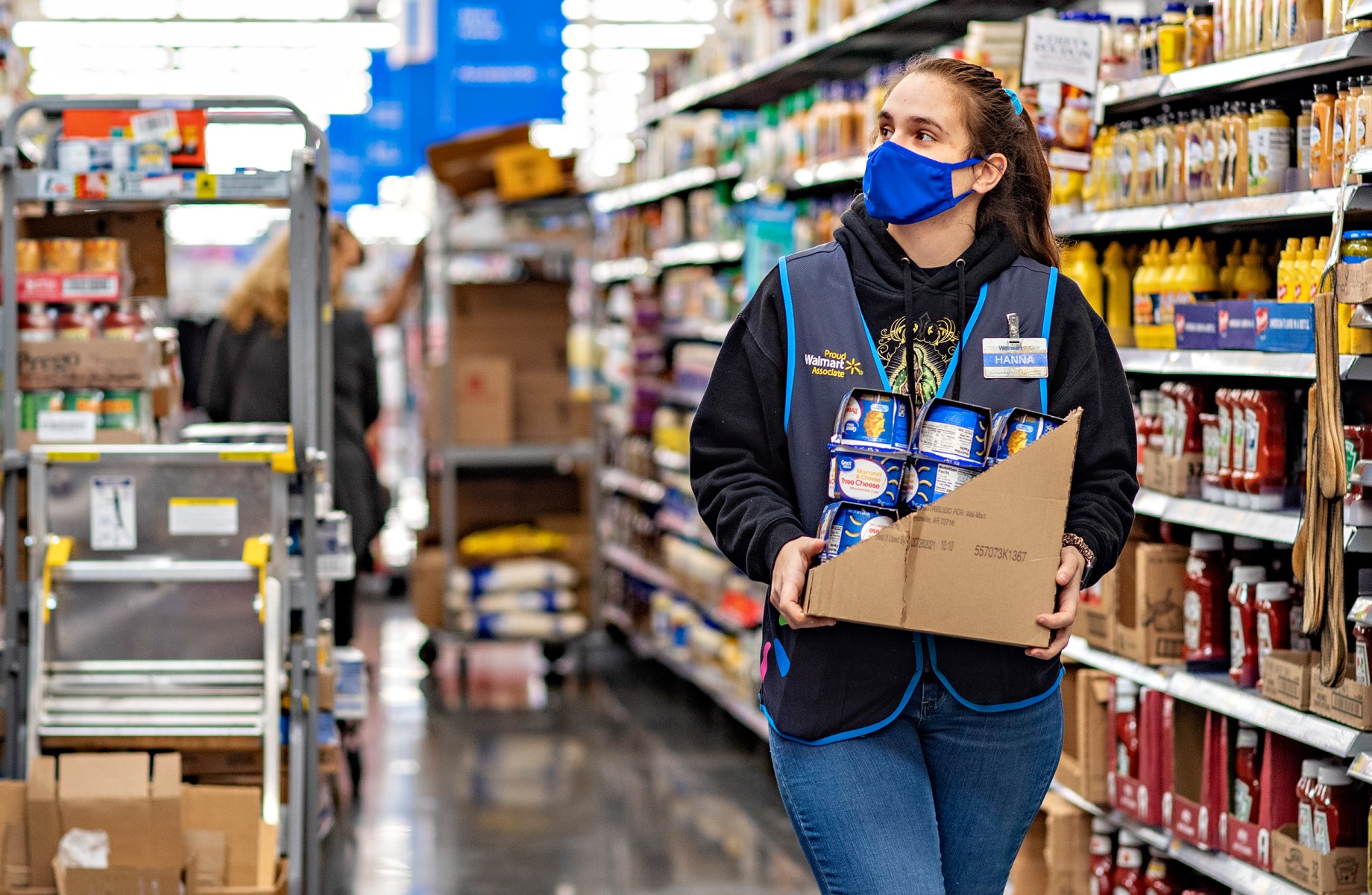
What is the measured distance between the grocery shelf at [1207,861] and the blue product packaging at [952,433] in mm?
1331

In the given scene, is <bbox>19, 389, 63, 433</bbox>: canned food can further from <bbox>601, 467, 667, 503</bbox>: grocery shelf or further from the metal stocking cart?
<bbox>601, 467, 667, 503</bbox>: grocery shelf

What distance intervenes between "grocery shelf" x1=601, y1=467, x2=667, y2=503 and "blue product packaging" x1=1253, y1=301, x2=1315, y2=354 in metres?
4.98

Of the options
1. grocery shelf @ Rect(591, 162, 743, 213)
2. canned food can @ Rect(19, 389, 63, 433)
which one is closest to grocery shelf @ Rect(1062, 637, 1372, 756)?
canned food can @ Rect(19, 389, 63, 433)

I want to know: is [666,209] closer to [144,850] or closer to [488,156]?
[488,156]

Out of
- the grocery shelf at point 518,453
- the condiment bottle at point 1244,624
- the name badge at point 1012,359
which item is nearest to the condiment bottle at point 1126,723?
the condiment bottle at point 1244,624

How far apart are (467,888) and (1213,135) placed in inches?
116

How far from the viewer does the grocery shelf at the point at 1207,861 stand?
3.41 m

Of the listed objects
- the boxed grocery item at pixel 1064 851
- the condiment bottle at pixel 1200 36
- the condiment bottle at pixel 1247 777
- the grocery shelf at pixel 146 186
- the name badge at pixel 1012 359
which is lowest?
the boxed grocery item at pixel 1064 851

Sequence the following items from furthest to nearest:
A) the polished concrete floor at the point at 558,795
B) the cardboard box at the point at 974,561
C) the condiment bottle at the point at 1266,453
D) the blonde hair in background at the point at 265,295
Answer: the blonde hair in background at the point at 265,295 → the polished concrete floor at the point at 558,795 → the condiment bottle at the point at 1266,453 → the cardboard box at the point at 974,561

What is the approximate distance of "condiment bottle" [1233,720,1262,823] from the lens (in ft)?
11.7

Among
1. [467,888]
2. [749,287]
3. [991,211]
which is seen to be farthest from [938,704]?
[749,287]

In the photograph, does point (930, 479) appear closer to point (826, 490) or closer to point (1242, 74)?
point (826, 490)

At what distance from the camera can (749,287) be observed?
634 cm

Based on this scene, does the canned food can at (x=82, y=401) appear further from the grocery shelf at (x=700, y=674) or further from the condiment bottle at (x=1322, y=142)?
the condiment bottle at (x=1322, y=142)
